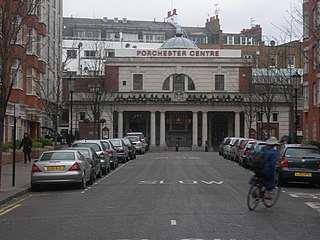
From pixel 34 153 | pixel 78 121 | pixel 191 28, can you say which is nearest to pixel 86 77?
pixel 78 121

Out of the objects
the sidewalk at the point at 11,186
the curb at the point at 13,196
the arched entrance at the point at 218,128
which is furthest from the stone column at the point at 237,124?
the curb at the point at 13,196

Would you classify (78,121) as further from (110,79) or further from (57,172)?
(57,172)

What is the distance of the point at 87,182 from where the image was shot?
913 inches

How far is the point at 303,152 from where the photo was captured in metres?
22.9

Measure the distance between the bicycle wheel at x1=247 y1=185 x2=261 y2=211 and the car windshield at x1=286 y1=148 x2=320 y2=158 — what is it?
7.58 metres

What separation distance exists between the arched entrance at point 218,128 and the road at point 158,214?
54.6 m

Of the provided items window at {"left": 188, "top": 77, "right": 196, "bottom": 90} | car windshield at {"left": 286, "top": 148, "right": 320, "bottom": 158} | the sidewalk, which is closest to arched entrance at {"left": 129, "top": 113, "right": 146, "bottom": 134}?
→ window at {"left": 188, "top": 77, "right": 196, "bottom": 90}

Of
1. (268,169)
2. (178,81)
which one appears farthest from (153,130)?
(268,169)

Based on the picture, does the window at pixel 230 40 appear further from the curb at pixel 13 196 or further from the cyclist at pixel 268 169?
the cyclist at pixel 268 169

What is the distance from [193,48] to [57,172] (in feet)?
A: 201

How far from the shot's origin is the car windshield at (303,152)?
898 inches

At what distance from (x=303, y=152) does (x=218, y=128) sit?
54.8 metres

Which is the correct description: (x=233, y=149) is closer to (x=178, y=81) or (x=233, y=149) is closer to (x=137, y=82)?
(x=178, y=81)

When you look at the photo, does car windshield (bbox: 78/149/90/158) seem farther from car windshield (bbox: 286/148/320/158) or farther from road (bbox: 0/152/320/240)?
car windshield (bbox: 286/148/320/158)
